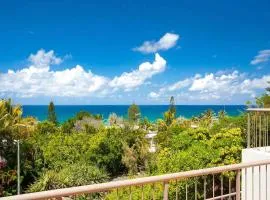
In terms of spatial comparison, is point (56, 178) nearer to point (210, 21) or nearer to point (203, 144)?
point (203, 144)

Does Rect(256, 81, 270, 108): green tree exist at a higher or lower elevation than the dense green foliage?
higher

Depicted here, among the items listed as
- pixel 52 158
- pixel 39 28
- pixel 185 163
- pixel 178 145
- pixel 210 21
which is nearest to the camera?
pixel 185 163

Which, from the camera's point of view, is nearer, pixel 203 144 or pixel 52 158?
pixel 203 144

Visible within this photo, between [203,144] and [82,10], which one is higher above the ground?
[82,10]

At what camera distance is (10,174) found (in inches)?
706

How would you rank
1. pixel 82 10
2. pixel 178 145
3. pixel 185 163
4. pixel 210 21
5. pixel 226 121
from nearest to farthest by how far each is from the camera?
pixel 185 163, pixel 178 145, pixel 226 121, pixel 210 21, pixel 82 10

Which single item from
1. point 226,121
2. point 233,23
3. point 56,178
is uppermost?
point 233,23

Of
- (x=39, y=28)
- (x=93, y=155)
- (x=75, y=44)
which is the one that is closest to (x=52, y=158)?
(x=93, y=155)

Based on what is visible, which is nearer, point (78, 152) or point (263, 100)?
point (263, 100)

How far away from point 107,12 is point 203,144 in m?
50.7

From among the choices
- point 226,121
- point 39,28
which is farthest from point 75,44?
point 226,121

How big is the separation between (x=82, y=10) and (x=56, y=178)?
143ft

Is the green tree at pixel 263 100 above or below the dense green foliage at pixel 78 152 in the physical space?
above

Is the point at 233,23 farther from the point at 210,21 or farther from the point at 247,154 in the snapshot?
the point at 247,154
